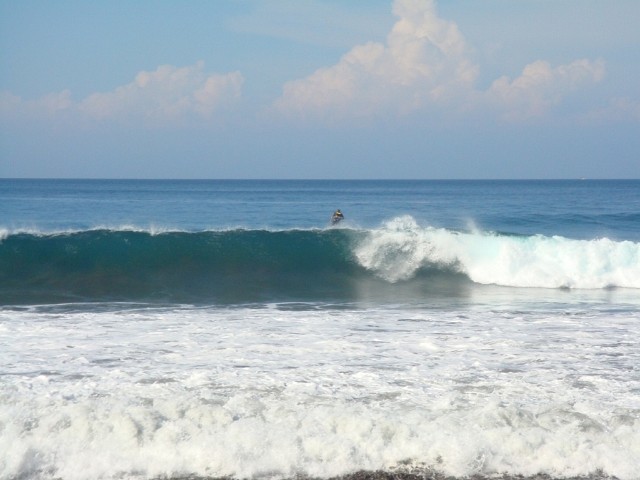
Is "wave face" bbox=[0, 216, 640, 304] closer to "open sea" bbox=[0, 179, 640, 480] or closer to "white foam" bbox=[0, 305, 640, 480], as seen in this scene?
"open sea" bbox=[0, 179, 640, 480]

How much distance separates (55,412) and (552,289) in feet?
37.8

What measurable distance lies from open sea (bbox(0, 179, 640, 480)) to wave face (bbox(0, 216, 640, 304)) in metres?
0.07

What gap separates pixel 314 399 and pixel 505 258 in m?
11.4

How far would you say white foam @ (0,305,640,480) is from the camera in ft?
15.8

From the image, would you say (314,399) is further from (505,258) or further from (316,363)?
(505,258)

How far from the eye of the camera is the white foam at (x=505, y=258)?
1564 centimetres

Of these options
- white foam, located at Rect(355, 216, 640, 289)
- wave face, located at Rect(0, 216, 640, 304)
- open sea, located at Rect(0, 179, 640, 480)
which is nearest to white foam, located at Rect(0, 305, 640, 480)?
open sea, located at Rect(0, 179, 640, 480)

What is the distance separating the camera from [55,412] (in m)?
5.39

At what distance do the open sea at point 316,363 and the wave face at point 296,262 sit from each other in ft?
0.22

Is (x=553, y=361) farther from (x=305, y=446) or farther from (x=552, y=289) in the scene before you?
(x=552, y=289)

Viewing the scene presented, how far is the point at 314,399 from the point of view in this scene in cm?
592

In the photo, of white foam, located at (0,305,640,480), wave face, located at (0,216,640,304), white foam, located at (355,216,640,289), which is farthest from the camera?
white foam, located at (355,216,640,289)

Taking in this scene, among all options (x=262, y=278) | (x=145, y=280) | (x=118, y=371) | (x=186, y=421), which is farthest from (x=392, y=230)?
(x=186, y=421)

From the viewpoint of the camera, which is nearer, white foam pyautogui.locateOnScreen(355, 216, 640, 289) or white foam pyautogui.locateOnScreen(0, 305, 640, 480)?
white foam pyautogui.locateOnScreen(0, 305, 640, 480)
